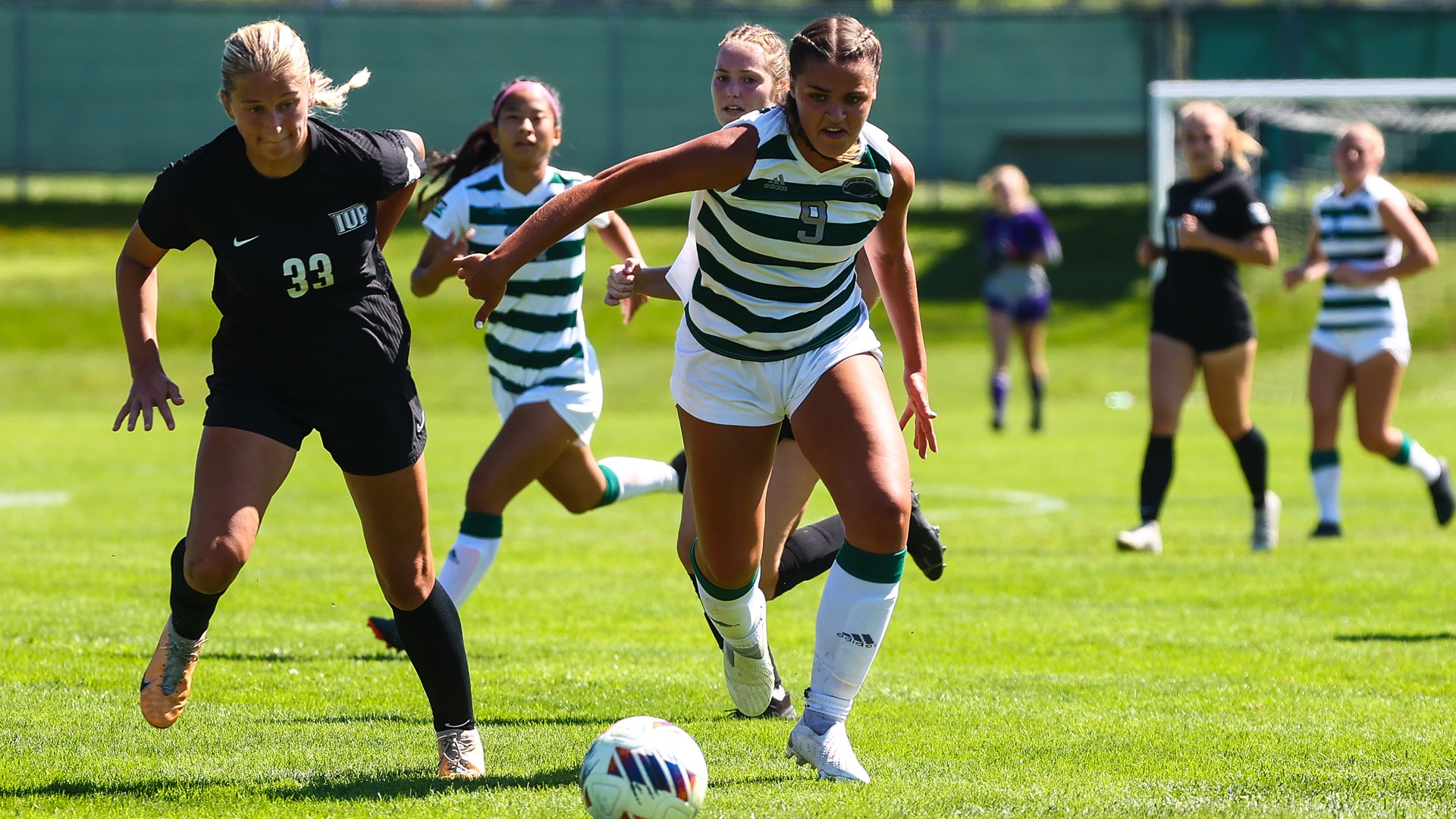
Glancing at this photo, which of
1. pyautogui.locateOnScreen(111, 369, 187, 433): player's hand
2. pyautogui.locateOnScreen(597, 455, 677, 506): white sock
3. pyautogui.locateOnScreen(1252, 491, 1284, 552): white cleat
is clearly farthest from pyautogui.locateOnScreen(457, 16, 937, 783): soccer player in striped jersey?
pyautogui.locateOnScreen(1252, 491, 1284, 552): white cleat

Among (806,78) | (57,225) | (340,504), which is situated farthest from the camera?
(57,225)

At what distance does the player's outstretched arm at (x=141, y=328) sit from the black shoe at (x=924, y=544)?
98.0 inches

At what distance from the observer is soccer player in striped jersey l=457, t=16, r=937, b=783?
4.45 metres

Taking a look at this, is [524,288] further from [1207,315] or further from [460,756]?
[1207,315]

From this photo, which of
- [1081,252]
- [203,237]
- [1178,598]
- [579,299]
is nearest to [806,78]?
[203,237]

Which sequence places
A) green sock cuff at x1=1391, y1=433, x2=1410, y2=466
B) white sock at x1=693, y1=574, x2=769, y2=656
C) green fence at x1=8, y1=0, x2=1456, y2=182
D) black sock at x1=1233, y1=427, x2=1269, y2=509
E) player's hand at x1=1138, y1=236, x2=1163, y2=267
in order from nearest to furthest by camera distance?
white sock at x1=693, y1=574, x2=769, y2=656, black sock at x1=1233, y1=427, x2=1269, y2=509, player's hand at x1=1138, y1=236, x2=1163, y2=267, green sock cuff at x1=1391, y1=433, x2=1410, y2=466, green fence at x1=8, y1=0, x2=1456, y2=182

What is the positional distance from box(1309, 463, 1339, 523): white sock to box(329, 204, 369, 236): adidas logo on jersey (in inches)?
294

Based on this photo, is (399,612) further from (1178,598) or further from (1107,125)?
(1107,125)

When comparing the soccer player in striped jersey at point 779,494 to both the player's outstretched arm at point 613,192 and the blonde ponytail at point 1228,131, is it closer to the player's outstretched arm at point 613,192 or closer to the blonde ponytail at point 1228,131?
the player's outstretched arm at point 613,192

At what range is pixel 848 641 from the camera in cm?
462

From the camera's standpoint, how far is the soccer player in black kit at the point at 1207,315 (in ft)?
31.5

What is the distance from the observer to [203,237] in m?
4.70

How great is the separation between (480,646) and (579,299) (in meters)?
1.55

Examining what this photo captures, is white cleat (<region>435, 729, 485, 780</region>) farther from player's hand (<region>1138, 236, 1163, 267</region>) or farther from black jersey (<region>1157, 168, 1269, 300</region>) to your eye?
player's hand (<region>1138, 236, 1163, 267</region>)
